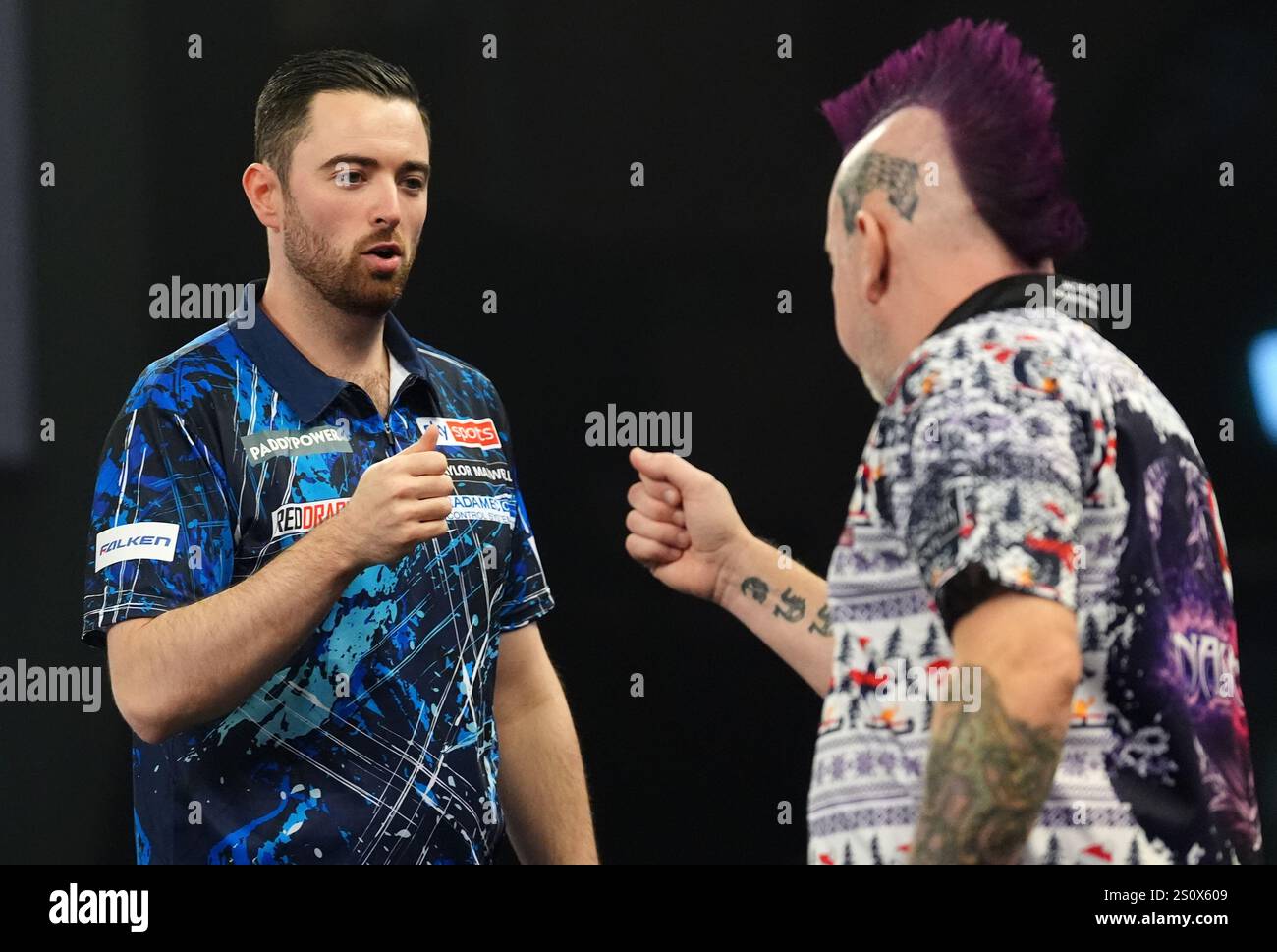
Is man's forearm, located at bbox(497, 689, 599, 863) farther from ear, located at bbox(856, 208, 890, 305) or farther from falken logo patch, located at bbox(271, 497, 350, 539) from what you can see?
ear, located at bbox(856, 208, 890, 305)

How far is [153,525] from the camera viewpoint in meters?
2.54

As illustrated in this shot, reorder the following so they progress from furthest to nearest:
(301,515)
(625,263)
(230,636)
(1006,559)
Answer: (625,263)
(301,515)
(230,636)
(1006,559)

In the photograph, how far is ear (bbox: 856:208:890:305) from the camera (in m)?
2.37

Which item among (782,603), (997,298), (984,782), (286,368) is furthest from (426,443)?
(984,782)

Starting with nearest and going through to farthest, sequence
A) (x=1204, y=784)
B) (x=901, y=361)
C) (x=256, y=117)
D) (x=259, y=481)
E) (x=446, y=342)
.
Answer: (x=1204, y=784)
(x=901, y=361)
(x=259, y=481)
(x=256, y=117)
(x=446, y=342)

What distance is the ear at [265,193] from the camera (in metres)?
2.88

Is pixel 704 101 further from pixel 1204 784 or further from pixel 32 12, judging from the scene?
pixel 1204 784

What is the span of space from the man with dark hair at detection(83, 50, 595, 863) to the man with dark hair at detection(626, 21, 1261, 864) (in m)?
0.79

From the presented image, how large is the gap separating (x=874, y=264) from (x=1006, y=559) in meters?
0.62

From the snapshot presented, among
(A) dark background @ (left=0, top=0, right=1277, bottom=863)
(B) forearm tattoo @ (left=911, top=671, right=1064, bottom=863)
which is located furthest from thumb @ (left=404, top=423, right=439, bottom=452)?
(B) forearm tattoo @ (left=911, top=671, right=1064, bottom=863)

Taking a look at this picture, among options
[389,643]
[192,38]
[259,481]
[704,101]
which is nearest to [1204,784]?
Answer: [389,643]

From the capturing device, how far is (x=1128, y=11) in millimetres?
3248

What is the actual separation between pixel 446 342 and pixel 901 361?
118 cm

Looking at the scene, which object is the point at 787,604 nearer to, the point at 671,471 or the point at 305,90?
the point at 671,471
